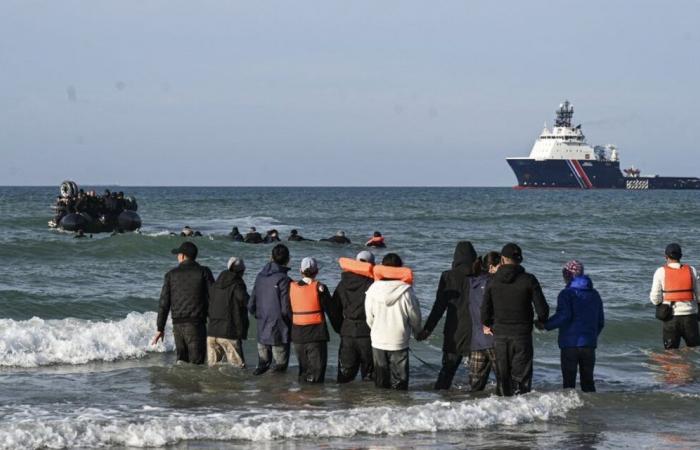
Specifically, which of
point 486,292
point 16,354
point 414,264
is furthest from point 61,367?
point 414,264

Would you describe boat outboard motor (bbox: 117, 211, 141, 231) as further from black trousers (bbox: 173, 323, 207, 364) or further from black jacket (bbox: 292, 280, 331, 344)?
black jacket (bbox: 292, 280, 331, 344)

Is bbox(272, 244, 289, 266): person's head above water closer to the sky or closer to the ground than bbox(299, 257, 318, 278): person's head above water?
closer to the sky

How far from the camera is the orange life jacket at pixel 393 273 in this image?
998 centimetres

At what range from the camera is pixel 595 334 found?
9.90 m

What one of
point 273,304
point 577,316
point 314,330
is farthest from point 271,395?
point 577,316

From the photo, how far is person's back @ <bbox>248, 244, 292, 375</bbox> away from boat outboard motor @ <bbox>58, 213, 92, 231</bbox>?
1146 inches

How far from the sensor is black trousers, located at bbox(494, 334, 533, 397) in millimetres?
9516

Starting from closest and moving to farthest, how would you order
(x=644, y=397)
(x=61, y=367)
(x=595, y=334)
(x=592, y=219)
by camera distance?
(x=595, y=334), (x=644, y=397), (x=61, y=367), (x=592, y=219)

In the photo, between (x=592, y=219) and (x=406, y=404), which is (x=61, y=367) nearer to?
(x=406, y=404)

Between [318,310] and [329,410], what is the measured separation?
122 centimetres

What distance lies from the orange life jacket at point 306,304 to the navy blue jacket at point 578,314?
2.45m

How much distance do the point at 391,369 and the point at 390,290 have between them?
3.29ft

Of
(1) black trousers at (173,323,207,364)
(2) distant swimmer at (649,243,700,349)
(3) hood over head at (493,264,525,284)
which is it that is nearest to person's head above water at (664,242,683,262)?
(2) distant swimmer at (649,243,700,349)

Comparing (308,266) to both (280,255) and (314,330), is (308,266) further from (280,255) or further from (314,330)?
(314,330)
